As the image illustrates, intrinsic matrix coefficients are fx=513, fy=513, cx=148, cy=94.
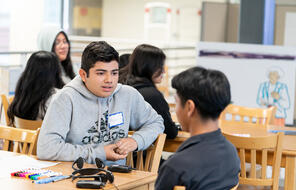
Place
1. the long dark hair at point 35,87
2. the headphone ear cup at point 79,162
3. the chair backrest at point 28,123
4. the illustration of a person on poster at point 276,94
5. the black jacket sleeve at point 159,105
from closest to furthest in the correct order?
the headphone ear cup at point 79,162 → the black jacket sleeve at point 159,105 → the chair backrest at point 28,123 → the long dark hair at point 35,87 → the illustration of a person on poster at point 276,94

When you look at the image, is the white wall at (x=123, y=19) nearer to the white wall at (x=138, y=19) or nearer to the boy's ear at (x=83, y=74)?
the white wall at (x=138, y=19)

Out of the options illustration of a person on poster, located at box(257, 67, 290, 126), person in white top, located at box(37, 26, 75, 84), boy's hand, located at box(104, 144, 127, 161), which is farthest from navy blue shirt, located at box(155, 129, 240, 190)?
illustration of a person on poster, located at box(257, 67, 290, 126)

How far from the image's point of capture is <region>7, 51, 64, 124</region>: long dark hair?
12.1 ft

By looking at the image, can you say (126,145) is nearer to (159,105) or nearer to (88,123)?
(88,123)

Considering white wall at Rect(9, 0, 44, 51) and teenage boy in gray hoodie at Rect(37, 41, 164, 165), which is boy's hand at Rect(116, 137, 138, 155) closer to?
teenage boy in gray hoodie at Rect(37, 41, 164, 165)

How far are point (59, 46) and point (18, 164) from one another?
2917 millimetres

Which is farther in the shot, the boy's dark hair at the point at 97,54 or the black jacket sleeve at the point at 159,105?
the black jacket sleeve at the point at 159,105

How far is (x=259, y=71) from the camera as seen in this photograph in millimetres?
Result: 6242

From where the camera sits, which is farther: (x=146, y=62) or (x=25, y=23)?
(x=25, y=23)

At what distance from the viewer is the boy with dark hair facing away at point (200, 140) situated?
1680 millimetres

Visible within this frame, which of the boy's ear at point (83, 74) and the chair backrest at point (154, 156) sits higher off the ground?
the boy's ear at point (83, 74)

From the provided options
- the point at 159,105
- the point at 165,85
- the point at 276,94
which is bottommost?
the point at 165,85

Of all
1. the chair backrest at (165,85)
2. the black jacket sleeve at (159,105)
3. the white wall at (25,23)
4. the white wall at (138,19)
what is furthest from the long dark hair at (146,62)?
the white wall at (25,23)

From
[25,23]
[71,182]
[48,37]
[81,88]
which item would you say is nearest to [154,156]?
[81,88]
